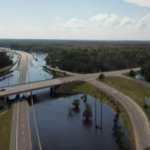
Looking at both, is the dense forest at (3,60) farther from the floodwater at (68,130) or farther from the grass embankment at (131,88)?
the grass embankment at (131,88)

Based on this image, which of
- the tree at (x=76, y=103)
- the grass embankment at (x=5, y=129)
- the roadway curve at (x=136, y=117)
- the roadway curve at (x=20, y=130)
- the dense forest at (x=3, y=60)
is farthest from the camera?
the dense forest at (x=3, y=60)

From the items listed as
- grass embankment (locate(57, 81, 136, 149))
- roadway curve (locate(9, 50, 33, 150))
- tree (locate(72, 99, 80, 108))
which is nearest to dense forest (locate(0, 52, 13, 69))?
grass embankment (locate(57, 81, 136, 149))

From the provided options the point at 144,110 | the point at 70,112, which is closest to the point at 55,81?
the point at 70,112

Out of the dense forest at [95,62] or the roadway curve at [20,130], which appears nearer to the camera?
the roadway curve at [20,130]

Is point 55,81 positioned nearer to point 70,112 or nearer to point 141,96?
point 70,112

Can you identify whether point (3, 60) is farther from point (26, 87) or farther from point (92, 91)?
point (92, 91)

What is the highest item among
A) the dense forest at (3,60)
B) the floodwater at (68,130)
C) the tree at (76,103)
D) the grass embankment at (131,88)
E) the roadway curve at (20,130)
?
the dense forest at (3,60)

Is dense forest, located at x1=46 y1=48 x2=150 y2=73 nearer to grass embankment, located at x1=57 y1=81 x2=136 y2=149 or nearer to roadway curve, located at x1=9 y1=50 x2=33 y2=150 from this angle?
grass embankment, located at x1=57 y1=81 x2=136 y2=149

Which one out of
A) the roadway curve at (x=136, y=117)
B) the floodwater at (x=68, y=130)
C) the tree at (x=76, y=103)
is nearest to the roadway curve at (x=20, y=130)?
the floodwater at (x=68, y=130)
